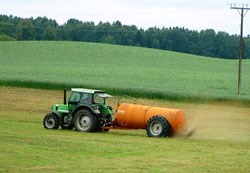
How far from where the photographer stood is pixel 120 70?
68.4 m

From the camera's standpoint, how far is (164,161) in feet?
63.6

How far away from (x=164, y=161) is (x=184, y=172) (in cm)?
196

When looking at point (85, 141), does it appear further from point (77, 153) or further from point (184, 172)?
point (184, 172)

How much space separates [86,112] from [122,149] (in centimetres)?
652

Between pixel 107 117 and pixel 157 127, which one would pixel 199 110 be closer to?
pixel 107 117

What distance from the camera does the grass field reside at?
18.1m

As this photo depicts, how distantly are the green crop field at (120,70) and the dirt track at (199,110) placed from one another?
2.17 meters

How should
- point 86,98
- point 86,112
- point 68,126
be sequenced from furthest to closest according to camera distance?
point 68,126 → point 86,98 → point 86,112

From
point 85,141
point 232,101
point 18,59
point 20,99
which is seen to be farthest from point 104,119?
point 18,59

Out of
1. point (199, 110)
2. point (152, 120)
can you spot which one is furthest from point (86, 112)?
point (199, 110)

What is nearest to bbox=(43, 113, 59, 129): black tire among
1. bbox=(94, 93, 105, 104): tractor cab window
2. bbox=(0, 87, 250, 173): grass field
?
bbox=(0, 87, 250, 173): grass field

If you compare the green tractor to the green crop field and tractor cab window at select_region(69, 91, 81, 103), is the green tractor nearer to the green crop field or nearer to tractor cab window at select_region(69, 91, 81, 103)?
tractor cab window at select_region(69, 91, 81, 103)

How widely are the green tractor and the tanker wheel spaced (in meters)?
1.98

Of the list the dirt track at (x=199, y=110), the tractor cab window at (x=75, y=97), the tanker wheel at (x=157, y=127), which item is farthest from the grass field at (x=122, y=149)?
the tractor cab window at (x=75, y=97)
